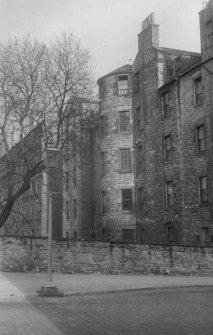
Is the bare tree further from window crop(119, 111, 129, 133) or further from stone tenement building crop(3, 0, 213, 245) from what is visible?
window crop(119, 111, 129, 133)

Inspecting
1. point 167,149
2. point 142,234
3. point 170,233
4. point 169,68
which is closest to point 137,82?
point 169,68

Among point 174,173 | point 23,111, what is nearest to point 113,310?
point 23,111

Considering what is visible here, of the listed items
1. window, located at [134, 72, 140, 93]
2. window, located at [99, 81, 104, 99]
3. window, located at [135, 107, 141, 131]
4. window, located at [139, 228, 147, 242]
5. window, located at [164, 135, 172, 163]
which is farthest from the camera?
window, located at [99, 81, 104, 99]

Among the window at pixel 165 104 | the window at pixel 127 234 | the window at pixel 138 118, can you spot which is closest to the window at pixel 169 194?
the window at pixel 165 104

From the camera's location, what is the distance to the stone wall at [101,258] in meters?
22.5

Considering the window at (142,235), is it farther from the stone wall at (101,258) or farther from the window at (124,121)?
the stone wall at (101,258)

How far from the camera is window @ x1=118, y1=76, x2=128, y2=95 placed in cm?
3966

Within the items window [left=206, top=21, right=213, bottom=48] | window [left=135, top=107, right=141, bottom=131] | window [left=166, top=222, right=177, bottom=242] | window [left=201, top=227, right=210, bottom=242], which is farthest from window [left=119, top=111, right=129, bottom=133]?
window [left=201, top=227, right=210, bottom=242]

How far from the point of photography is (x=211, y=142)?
29609 mm

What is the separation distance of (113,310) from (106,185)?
1115 inches

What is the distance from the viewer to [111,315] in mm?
10508

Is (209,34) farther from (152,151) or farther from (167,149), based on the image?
(152,151)

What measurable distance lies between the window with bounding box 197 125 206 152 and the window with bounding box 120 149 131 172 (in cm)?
867

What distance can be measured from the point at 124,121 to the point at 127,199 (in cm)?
619
